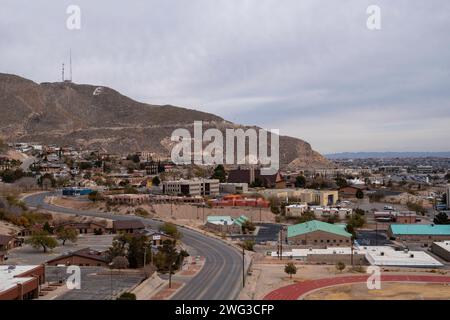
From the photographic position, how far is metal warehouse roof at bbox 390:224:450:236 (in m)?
37.7

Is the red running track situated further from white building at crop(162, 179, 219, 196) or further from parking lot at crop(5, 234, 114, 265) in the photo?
white building at crop(162, 179, 219, 196)

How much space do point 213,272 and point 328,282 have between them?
16.5 feet

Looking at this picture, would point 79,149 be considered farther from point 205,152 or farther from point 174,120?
point 174,120

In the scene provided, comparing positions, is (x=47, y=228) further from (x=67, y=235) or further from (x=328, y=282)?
(x=328, y=282)

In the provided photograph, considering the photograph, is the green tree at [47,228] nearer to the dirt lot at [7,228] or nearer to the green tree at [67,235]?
the dirt lot at [7,228]


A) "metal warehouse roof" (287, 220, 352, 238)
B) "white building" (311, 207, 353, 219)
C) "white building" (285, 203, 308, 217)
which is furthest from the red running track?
"white building" (285, 203, 308, 217)

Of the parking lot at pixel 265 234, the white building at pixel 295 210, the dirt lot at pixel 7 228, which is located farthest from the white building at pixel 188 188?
the dirt lot at pixel 7 228

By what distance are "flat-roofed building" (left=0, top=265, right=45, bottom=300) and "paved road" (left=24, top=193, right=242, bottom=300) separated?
4.85 m

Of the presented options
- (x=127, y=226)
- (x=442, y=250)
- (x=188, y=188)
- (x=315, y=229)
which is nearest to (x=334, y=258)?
(x=315, y=229)

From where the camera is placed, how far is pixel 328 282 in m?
24.1

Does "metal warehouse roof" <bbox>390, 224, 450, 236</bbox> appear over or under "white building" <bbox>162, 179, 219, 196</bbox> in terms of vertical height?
under

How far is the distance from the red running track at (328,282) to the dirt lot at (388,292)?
55cm
